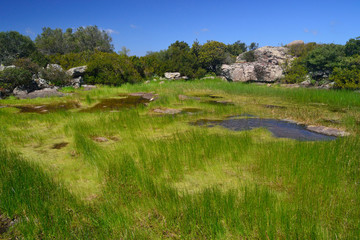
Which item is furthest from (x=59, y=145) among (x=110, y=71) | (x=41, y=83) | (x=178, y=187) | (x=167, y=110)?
(x=110, y=71)

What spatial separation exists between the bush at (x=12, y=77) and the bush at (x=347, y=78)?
76.5ft

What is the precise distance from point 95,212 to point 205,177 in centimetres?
189

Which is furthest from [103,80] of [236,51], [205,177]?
[236,51]

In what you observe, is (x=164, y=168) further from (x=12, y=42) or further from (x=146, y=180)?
(x=12, y=42)

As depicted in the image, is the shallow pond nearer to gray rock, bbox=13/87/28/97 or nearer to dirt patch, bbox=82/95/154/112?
dirt patch, bbox=82/95/154/112

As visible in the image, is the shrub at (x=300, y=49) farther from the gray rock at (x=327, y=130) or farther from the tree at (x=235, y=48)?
the gray rock at (x=327, y=130)

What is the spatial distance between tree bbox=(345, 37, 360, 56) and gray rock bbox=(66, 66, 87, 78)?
942 inches

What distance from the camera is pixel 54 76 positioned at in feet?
64.5

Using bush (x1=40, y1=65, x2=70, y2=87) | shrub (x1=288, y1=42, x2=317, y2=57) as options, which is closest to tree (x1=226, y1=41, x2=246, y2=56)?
shrub (x1=288, y1=42, x2=317, y2=57)

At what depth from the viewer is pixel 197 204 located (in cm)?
287

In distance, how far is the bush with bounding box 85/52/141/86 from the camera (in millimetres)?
20734

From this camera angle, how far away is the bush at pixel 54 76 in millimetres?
19719

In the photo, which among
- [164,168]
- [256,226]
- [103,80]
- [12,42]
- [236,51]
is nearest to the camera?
[256,226]

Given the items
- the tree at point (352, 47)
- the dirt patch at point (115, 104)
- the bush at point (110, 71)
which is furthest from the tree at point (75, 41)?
the tree at point (352, 47)
